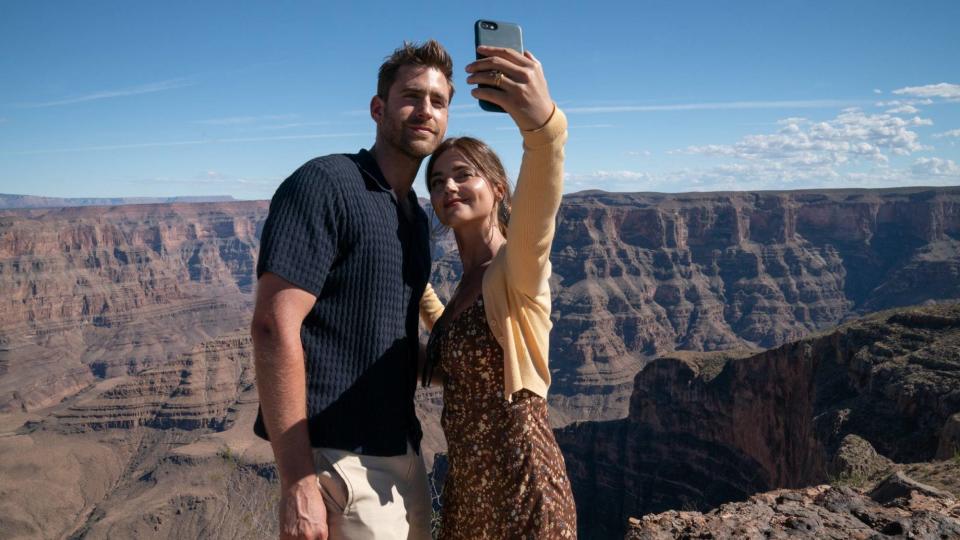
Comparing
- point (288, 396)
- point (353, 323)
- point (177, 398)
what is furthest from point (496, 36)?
point (177, 398)

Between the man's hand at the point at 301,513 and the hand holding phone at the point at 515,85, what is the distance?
1615 mm

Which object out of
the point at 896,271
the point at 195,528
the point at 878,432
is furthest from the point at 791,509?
the point at 896,271

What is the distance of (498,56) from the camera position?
235 centimetres

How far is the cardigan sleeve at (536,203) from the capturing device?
7.82ft

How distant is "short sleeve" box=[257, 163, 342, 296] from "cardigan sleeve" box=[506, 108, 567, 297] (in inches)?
28.6

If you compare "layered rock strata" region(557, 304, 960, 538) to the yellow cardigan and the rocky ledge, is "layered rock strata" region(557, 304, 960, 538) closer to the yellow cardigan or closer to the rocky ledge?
the rocky ledge

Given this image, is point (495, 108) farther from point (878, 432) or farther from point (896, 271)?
point (896, 271)

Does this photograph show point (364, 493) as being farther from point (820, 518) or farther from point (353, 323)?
point (820, 518)

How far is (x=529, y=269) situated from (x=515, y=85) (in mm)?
716

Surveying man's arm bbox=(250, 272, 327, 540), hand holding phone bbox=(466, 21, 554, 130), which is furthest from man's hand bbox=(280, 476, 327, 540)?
hand holding phone bbox=(466, 21, 554, 130)

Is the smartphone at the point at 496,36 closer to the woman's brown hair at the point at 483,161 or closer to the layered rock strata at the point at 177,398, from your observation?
the woman's brown hair at the point at 483,161

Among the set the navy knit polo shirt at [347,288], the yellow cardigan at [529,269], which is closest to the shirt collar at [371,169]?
the navy knit polo shirt at [347,288]

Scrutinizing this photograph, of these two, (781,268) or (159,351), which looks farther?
(159,351)

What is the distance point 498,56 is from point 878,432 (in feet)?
59.5
